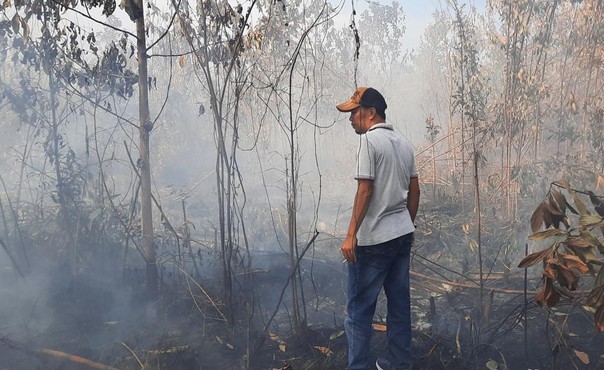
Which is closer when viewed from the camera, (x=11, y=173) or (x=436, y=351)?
(x=436, y=351)

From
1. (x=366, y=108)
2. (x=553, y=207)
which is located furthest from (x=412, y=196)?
(x=553, y=207)

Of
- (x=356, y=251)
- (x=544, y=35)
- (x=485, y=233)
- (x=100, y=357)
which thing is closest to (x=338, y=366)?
(x=356, y=251)

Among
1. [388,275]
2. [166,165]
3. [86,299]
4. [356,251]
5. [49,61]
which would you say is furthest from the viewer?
[166,165]

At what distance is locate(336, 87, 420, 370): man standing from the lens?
2.90 metres

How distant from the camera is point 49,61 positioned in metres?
4.96

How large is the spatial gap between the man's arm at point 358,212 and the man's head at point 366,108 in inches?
18.2

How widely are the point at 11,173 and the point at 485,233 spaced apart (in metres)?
11.2

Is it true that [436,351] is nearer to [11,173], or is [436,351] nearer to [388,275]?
[388,275]

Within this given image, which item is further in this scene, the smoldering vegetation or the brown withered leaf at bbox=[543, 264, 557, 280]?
the smoldering vegetation

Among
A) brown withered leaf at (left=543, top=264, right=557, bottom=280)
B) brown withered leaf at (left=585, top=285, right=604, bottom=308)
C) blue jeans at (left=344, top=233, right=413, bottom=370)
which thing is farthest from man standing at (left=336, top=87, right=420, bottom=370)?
brown withered leaf at (left=585, top=285, right=604, bottom=308)

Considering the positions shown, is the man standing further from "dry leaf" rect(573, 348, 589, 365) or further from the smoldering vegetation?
"dry leaf" rect(573, 348, 589, 365)

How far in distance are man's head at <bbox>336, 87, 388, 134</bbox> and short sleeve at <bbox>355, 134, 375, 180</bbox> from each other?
265mm

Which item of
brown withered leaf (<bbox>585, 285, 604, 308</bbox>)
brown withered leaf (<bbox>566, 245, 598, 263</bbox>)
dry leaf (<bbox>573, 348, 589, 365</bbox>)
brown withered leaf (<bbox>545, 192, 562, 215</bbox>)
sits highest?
brown withered leaf (<bbox>545, 192, 562, 215</bbox>)

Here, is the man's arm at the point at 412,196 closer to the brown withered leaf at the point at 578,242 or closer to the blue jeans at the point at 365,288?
the blue jeans at the point at 365,288
